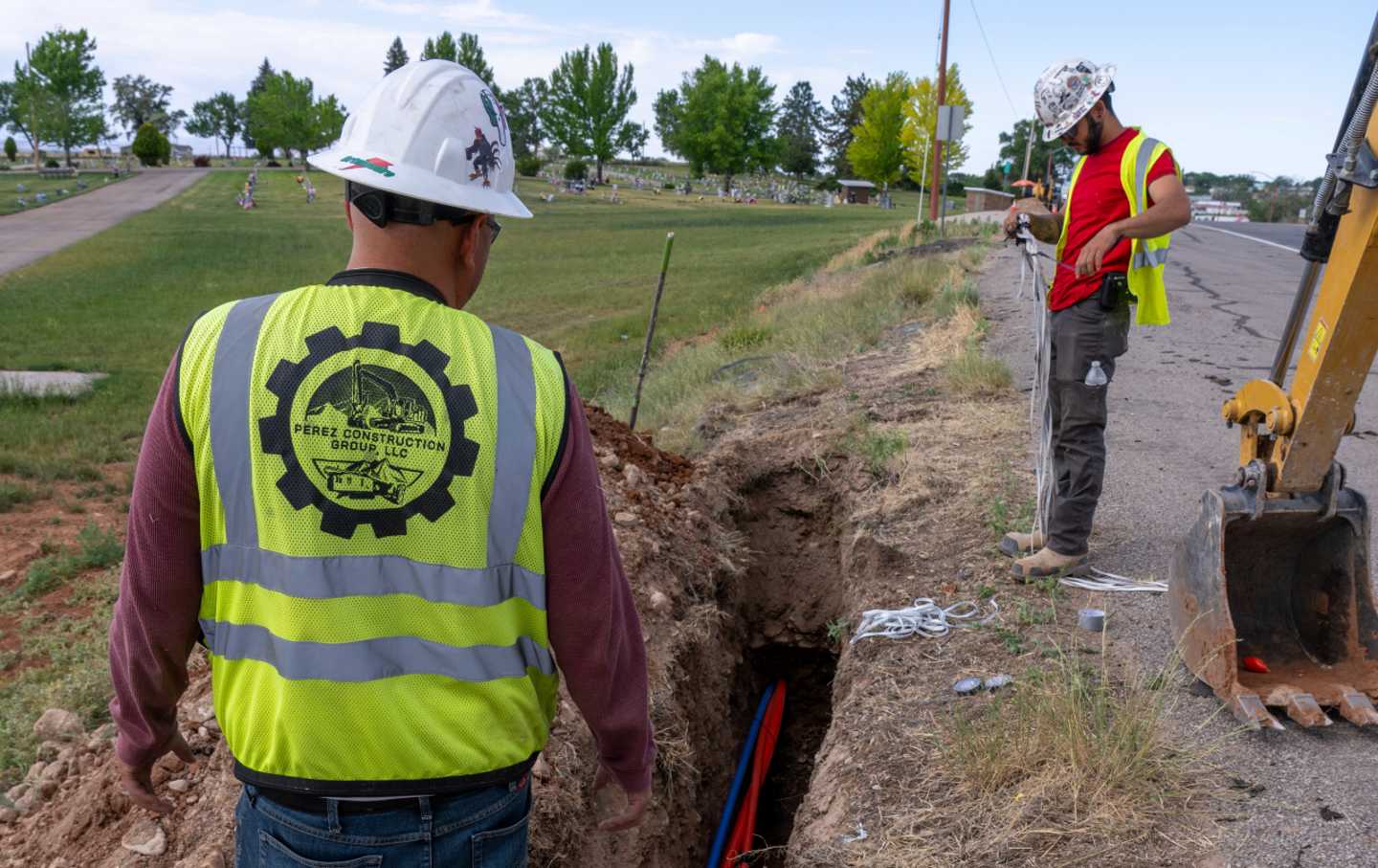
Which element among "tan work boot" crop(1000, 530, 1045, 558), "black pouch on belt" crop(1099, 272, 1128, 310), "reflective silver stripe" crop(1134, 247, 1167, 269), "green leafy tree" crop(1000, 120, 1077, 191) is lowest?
"tan work boot" crop(1000, 530, 1045, 558)

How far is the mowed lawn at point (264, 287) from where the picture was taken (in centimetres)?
943

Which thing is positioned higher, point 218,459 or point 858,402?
point 218,459

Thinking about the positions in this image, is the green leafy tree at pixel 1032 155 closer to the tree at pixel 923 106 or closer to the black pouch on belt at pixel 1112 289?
the tree at pixel 923 106

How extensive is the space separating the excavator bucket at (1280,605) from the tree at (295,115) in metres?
75.2

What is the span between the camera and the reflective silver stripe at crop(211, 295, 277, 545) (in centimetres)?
158

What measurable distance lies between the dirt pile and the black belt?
1427mm

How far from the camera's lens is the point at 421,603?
163 centimetres

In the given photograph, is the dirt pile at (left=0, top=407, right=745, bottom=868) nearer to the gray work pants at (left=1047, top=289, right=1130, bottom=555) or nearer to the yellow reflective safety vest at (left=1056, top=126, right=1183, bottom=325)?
the gray work pants at (left=1047, top=289, right=1130, bottom=555)

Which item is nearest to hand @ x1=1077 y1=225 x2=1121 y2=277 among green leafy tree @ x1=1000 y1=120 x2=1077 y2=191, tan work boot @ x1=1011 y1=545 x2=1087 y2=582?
tan work boot @ x1=1011 y1=545 x2=1087 y2=582

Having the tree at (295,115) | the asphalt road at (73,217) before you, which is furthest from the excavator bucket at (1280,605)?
the tree at (295,115)

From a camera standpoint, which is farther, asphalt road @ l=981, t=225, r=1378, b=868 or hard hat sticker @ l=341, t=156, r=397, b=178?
asphalt road @ l=981, t=225, r=1378, b=868

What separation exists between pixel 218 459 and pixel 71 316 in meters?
15.8

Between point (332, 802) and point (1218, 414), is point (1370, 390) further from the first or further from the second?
→ point (332, 802)

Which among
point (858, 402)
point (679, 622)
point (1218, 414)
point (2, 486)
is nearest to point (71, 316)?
point (2, 486)
